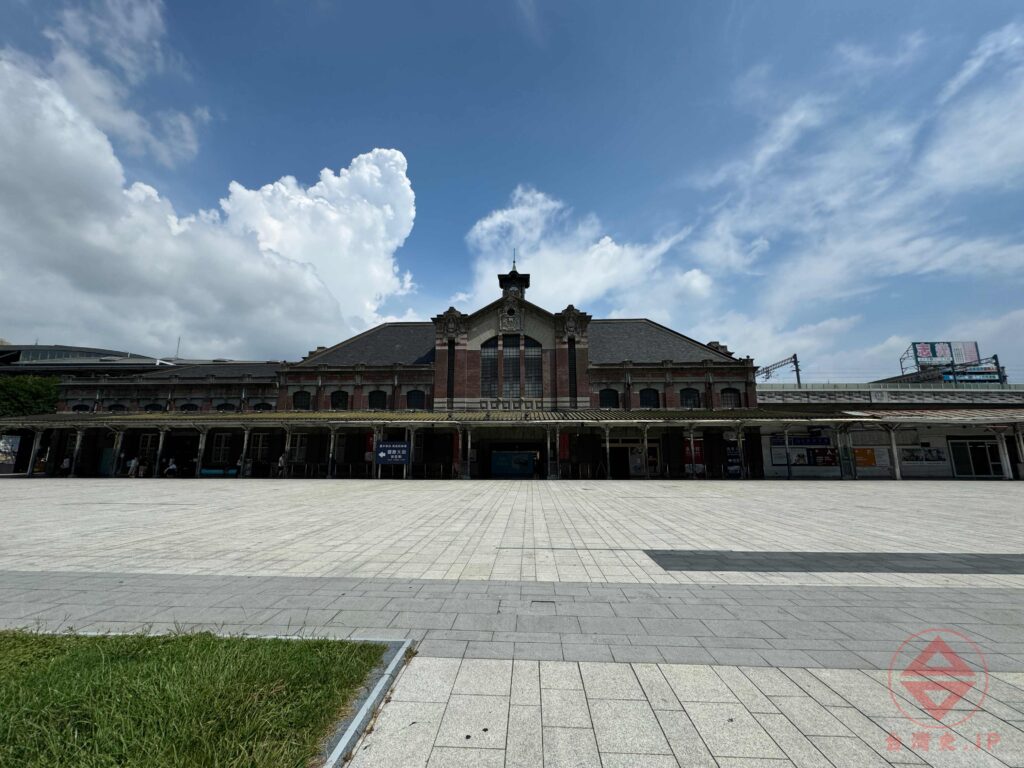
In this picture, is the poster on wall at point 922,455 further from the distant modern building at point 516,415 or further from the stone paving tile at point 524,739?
the stone paving tile at point 524,739

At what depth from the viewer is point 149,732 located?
7.44 ft

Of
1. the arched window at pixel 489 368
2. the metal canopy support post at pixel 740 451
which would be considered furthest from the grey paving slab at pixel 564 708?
the arched window at pixel 489 368

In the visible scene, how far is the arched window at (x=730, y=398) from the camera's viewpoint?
31.8m

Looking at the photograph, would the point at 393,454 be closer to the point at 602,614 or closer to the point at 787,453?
the point at 602,614

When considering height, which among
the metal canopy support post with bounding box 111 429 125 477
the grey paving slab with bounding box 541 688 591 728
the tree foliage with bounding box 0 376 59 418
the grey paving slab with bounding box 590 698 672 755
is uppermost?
the tree foliage with bounding box 0 376 59 418

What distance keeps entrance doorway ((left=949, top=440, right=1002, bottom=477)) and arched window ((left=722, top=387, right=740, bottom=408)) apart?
12292mm

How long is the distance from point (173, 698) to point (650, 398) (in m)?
32.0

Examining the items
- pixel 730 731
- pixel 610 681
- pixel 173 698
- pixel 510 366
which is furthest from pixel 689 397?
pixel 173 698

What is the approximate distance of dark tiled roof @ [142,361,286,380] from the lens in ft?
119

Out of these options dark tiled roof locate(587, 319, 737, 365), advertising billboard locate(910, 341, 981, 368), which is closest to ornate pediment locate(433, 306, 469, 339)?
dark tiled roof locate(587, 319, 737, 365)

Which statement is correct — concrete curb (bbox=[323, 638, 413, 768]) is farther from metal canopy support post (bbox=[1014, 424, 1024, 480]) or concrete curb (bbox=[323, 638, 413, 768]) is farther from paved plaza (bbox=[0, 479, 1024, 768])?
metal canopy support post (bbox=[1014, 424, 1024, 480])

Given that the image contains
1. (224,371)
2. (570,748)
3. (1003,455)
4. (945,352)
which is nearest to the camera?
(570,748)

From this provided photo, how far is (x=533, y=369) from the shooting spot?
32531 millimetres

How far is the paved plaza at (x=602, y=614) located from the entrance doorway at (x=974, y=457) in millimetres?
22528
